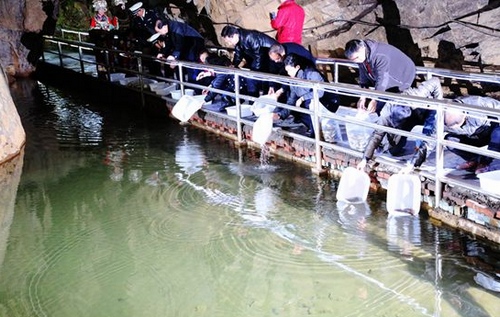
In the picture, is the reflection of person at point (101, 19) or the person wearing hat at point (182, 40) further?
the reflection of person at point (101, 19)

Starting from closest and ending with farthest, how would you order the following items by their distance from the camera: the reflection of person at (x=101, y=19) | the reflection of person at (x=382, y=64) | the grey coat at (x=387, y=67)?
the reflection of person at (x=382, y=64)
the grey coat at (x=387, y=67)
the reflection of person at (x=101, y=19)

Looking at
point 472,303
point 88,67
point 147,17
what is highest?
point 147,17

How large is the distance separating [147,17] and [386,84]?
602 cm

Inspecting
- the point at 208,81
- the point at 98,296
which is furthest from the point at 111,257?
the point at 208,81

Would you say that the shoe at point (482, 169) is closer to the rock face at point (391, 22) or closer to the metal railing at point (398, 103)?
the metal railing at point (398, 103)

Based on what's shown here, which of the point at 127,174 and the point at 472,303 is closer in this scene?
the point at 472,303

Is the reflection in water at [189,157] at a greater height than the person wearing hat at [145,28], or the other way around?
the person wearing hat at [145,28]

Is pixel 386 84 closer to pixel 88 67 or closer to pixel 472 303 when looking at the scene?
pixel 472 303

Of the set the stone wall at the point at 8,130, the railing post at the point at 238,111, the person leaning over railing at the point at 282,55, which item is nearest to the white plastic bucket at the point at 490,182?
the person leaning over railing at the point at 282,55

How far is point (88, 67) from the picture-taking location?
1591cm

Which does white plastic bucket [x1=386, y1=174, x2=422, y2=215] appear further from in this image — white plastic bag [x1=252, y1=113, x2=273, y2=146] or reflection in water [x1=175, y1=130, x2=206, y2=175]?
reflection in water [x1=175, y1=130, x2=206, y2=175]

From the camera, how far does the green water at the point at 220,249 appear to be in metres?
4.07

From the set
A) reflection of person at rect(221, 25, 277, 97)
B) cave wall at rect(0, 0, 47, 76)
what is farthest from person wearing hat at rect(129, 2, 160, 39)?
cave wall at rect(0, 0, 47, 76)

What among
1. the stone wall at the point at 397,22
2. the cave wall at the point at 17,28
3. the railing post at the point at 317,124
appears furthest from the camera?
the cave wall at the point at 17,28
